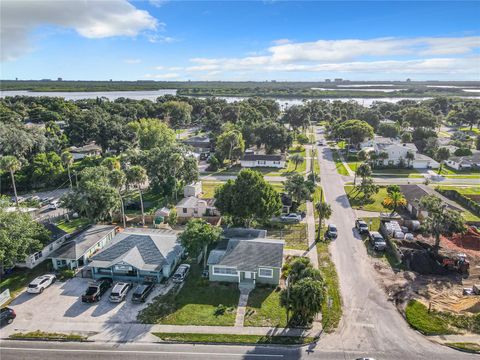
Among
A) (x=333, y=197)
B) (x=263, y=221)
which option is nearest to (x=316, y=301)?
(x=263, y=221)

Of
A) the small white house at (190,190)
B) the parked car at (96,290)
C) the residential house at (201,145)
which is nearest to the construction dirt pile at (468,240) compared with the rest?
the small white house at (190,190)

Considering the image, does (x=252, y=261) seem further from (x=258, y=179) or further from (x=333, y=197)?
(x=333, y=197)

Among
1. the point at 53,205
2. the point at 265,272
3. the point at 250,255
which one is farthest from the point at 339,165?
the point at 53,205

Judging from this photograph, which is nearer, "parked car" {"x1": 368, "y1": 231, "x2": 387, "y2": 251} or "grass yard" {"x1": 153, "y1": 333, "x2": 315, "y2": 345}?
"grass yard" {"x1": 153, "y1": 333, "x2": 315, "y2": 345}

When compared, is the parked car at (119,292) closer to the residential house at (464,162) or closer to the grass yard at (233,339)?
the grass yard at (233,339)

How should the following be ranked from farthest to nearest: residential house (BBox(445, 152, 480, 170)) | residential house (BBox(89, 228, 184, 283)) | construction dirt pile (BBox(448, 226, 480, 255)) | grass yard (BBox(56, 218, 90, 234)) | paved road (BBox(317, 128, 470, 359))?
residential house (BBox(445, 152, 480, 170)) → grass yard (BBox(56, 218, 90, 234)) → construction dirt pile (BBox(448, 226, 480, 255)) → residential house (BBox(89, 228, 184, 283)) → paved road (BBox(317, 128, 470, 359))

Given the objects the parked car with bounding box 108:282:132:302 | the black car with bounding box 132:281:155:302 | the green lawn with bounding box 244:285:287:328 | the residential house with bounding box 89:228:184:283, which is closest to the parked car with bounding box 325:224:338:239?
the green lawn with bounding box 244:285:287:328

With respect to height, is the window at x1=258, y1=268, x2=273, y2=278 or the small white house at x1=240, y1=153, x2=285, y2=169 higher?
the small white house at x1=240, y1=153, x2=285, y2=169

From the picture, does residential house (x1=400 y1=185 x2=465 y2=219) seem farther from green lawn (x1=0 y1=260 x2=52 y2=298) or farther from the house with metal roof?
green lawn (x1=0 y1=260 x2=52 y2=298)
